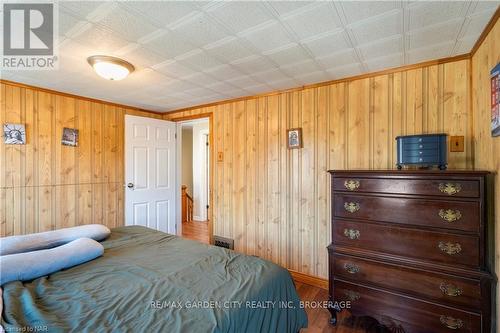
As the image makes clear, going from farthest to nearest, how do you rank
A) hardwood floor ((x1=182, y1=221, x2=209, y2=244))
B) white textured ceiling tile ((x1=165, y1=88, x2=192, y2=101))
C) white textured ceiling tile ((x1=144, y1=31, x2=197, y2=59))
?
hardwood floor ((x1=182, y1=221, x2=209, y2=244)) → white textured ceiling tile ((x1=165, y1=88, x2=192, y2=101)) → white textured ceiling tile ((x1=144, y1=31, x2=197, y2=59))

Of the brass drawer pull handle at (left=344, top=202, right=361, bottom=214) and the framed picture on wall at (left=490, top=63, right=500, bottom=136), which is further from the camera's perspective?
the brass drawer pull handle at (left=344, top=202, right=361, bottom=214)

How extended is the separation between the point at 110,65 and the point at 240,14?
1.21 metres

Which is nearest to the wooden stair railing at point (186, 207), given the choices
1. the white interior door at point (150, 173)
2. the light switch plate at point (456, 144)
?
the white interior door at point (150, 173)

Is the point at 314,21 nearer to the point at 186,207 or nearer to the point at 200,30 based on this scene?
the point at 200,30

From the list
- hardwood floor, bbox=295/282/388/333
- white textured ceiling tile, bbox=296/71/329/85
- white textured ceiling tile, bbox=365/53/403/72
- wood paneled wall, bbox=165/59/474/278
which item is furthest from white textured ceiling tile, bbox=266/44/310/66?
hardwood floor, bbox=295/282/388/333

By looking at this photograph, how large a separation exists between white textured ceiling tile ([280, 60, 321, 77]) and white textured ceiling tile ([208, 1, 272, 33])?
2.40 ft

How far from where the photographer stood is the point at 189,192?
6.12 meters

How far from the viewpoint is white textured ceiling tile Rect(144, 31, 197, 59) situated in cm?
166

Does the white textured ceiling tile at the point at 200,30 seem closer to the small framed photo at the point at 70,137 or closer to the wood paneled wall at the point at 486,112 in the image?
the wood paneled wall at the point at 486,112

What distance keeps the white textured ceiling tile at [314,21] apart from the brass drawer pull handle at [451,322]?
2.06 meters

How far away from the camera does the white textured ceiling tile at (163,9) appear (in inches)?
51.8

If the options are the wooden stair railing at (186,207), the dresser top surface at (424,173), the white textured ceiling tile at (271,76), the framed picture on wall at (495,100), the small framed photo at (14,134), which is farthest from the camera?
the wooden stair railing at (186,207)

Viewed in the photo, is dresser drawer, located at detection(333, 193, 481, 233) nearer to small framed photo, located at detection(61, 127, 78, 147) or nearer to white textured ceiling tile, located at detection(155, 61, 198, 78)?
white textured ceiling tile, located at detection(155, 61, 198, 78)

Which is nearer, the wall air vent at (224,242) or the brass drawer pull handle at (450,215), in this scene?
the brass drawer pull handle at (450,215)
